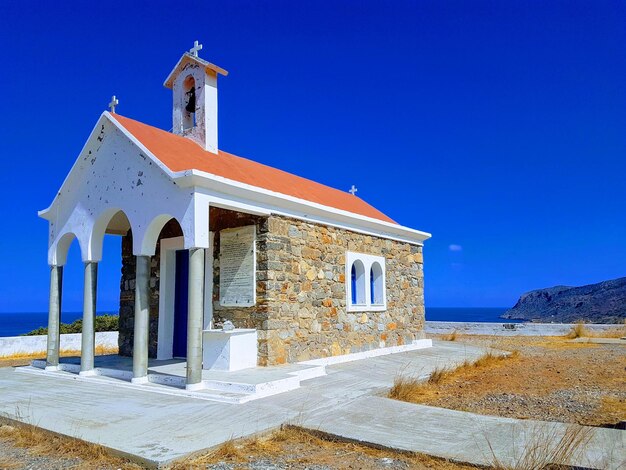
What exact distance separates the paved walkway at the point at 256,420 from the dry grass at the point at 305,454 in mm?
98

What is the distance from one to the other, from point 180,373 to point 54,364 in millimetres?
3122

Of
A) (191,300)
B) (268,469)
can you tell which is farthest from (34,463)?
(191,300)

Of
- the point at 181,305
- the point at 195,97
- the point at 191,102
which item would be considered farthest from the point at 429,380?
the point at 191,102

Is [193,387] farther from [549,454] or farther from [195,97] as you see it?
[195,97]

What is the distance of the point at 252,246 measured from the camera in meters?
9.62

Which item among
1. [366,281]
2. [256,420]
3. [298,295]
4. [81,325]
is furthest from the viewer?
[81,325]

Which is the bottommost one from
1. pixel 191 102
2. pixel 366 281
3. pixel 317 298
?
pixel 317 298

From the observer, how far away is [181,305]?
11047 millimetres

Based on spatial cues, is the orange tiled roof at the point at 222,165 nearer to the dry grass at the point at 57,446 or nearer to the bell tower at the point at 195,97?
the bell tower at the point at 195,97

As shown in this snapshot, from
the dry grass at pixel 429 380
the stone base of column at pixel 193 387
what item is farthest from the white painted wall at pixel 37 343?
the dry grass at pixel 429 380

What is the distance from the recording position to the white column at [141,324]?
8352 mm

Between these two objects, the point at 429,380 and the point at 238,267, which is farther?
the point at 238,267

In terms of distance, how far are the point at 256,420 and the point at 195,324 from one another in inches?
86.9

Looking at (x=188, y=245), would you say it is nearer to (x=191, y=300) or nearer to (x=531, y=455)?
(x=191, y=300)
